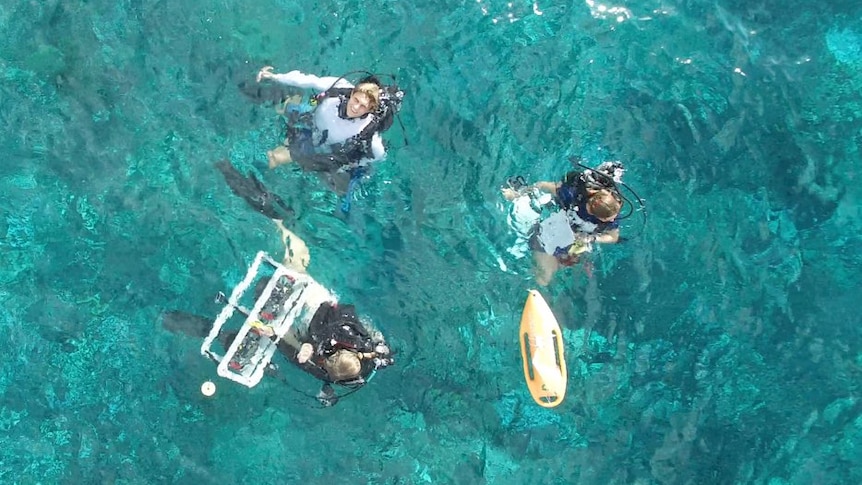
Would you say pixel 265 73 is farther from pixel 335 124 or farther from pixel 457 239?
pixel 457 239

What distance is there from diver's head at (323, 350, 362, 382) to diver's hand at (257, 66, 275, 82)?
10.1ft

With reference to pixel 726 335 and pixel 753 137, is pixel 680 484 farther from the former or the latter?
pixel 753 137

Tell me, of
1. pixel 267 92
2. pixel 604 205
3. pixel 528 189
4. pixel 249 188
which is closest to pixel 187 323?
pixel 249 188

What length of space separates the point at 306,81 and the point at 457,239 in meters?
2.27

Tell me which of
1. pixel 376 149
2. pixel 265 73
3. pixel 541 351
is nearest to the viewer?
pixel 376 149

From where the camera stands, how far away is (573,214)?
6.15m

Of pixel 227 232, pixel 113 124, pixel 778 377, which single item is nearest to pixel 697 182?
pixel 778 377

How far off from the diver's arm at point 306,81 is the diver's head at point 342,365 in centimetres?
251

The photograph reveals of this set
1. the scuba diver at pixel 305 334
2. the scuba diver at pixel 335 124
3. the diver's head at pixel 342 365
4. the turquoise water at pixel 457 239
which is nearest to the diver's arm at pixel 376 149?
the scuba diver at pixel 335 124

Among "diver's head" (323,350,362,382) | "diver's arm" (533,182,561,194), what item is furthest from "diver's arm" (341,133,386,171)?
"diver's head" (323,350,362,382)

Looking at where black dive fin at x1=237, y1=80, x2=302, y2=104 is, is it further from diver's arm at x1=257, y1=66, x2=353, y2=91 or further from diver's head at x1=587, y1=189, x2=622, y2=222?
diver's head at x1=587, y1=189, x2=622, y2=222

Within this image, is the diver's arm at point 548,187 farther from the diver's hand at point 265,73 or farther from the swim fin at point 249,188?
the diver's hand at point 265,73

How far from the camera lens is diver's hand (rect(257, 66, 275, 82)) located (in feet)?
22.3

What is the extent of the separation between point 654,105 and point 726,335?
2.63m
